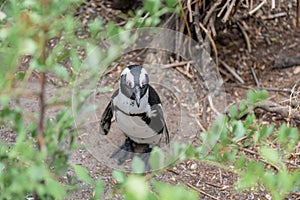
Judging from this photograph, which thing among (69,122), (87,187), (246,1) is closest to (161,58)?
(246,1)

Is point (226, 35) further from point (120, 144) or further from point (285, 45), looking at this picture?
point (120, 144)

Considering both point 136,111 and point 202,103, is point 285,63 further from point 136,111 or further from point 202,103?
point 136,111

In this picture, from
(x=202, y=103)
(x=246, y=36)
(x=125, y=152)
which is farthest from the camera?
(x=246, y=36)

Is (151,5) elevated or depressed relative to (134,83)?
elevated

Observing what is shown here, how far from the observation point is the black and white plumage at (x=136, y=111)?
1.94m

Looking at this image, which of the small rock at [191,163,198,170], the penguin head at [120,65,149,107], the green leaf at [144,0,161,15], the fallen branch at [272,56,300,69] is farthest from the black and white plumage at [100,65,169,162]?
the fallen branch at [272,56,300,69]

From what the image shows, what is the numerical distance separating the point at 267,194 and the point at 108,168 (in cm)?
58

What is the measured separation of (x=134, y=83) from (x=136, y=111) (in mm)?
115

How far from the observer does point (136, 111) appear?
201 cm

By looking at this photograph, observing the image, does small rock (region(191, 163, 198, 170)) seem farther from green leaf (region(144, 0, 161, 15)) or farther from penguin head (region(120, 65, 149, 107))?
green leaf (region(144, 0, 161, 15))

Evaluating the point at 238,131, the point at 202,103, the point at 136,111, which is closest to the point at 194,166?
the point at 202,103

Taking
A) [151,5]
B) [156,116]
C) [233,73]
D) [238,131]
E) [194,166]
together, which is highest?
[151,5]

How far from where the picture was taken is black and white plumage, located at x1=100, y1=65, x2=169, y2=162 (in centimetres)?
194

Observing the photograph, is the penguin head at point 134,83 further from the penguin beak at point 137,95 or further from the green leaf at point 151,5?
the green leaf at point 151,5
